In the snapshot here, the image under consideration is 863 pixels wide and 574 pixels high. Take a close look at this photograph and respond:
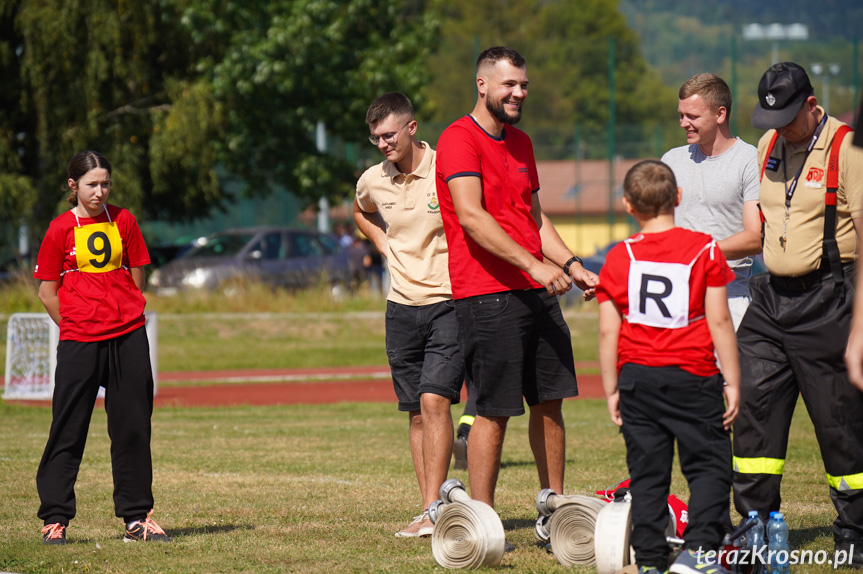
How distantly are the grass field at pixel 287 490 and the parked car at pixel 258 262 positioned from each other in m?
10.2

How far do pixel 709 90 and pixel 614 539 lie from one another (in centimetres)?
252

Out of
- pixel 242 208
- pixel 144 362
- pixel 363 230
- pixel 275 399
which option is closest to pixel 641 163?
pixel 363 230

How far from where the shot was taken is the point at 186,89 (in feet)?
80.3

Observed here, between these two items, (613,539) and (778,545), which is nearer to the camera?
(613,539)

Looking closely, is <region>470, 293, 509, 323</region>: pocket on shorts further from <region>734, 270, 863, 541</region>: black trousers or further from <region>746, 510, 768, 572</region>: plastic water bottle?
<region>746, 510, 768, 572</region>: plastic water bottle

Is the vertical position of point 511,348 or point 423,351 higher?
point 511,348

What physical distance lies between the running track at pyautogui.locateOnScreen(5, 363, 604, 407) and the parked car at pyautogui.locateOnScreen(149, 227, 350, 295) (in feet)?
18.6

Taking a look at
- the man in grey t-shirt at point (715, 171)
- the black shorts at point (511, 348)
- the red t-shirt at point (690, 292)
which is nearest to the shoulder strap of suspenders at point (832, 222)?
the man in grey t-shirt at point (715, 171)

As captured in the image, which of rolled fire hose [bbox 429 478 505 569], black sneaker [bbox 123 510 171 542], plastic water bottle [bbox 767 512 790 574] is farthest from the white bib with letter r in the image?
black sneaker [bbox 123 510 171 542]

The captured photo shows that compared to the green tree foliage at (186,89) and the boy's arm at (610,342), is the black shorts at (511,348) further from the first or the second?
the green tree foliage at (186,89)

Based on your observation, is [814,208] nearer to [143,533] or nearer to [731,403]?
[731,403]

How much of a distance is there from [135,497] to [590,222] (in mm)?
35057

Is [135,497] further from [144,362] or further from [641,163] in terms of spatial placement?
[641,163]

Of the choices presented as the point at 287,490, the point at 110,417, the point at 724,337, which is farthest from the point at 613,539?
the point at 287,490
